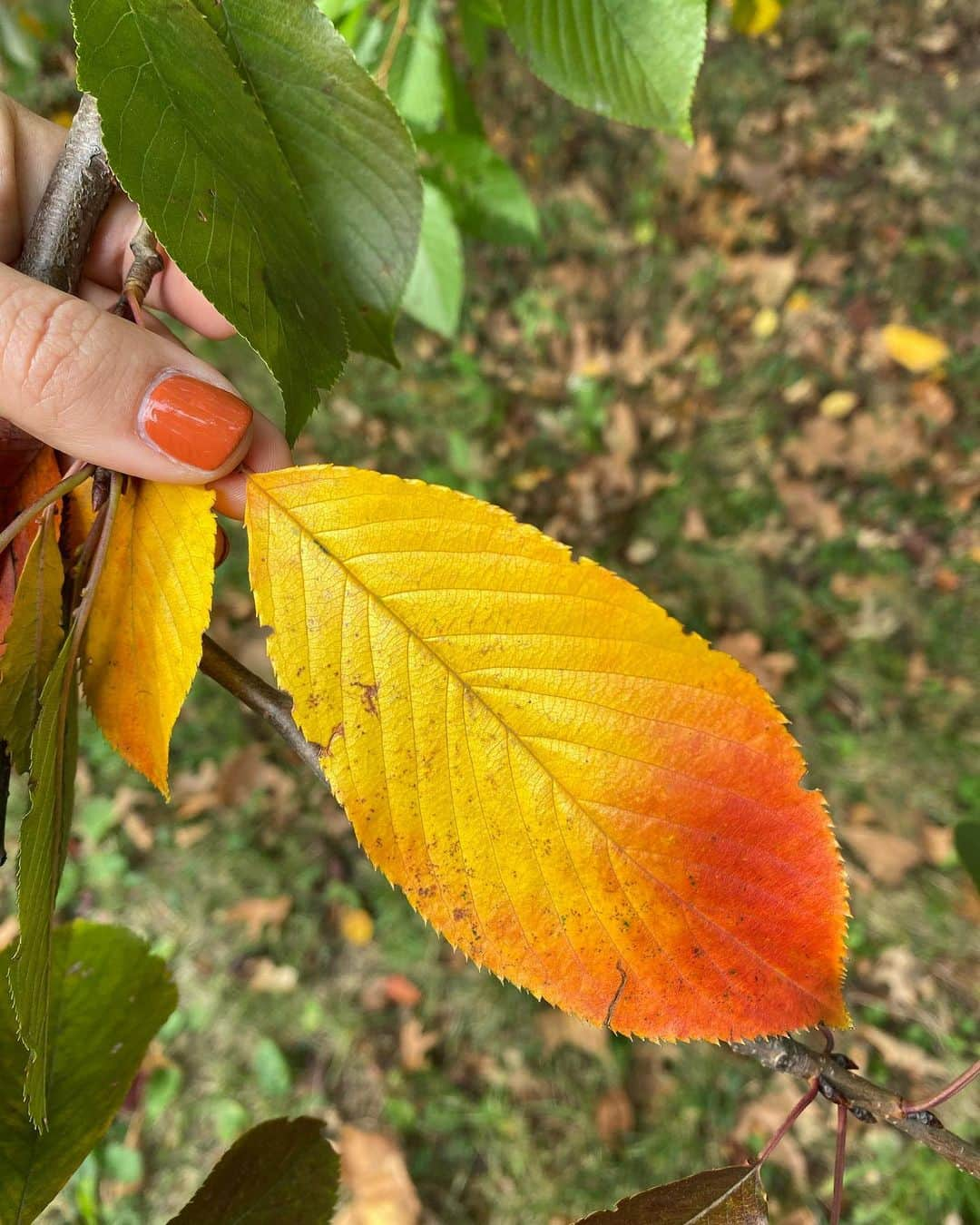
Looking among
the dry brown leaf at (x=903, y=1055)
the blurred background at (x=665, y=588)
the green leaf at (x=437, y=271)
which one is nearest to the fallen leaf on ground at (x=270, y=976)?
the blurred background at (x=665, y=588)

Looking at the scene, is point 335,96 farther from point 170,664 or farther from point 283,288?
point 170,664

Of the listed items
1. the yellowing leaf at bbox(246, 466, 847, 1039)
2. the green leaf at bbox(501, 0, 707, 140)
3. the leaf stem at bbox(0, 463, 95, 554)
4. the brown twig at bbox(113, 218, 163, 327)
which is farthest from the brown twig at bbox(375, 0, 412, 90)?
the yellowing leaf at bbox(246, 466, 847, 1039)

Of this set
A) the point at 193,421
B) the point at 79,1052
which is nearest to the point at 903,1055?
the point at 79,1052

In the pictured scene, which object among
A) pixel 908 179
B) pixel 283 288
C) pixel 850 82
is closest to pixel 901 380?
pixel 908 179

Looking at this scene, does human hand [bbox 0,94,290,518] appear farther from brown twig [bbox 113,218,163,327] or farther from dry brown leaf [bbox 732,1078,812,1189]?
dry brown leaf [bbox 732,1078,812,1189]

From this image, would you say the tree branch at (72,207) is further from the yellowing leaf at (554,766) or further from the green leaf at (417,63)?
the green leaf at (417,63)

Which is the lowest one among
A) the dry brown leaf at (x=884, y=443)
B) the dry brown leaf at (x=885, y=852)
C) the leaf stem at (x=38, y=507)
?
the dry brown leaf at (x=885, y=852)
